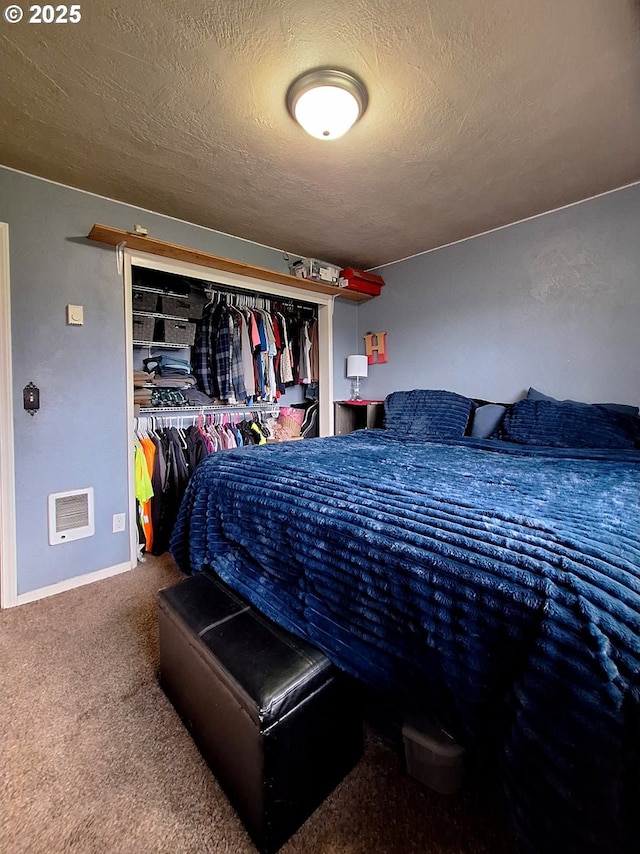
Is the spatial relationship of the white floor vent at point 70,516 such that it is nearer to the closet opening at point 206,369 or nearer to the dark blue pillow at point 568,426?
the closet opening at point 206,369

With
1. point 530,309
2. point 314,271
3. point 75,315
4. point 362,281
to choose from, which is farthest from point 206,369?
A: point 530,309

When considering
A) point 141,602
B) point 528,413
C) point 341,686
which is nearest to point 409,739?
point 341,686

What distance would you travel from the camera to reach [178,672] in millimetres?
1257

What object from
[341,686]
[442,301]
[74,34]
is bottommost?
[341,686]

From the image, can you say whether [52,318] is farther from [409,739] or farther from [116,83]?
[409,739]

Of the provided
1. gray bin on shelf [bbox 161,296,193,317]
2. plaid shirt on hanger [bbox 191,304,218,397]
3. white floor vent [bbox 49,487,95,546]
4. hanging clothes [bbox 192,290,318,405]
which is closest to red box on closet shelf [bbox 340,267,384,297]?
hanging clothes [bbox 192,290,318,405]

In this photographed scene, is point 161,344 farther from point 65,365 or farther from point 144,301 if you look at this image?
point 65,365

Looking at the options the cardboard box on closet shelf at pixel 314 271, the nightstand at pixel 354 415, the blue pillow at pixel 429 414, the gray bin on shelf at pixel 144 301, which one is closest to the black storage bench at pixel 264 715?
the blue pillow at pixel 429 414

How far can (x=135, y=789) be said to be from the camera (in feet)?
3.51

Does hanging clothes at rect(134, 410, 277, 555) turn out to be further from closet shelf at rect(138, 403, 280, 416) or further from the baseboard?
the baseboard

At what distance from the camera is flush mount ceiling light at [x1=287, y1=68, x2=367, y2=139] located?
1429mm

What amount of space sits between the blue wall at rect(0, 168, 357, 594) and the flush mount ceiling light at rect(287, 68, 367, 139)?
1416mm

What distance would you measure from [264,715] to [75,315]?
2.29 metres

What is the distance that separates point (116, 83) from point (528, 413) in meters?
2.64
